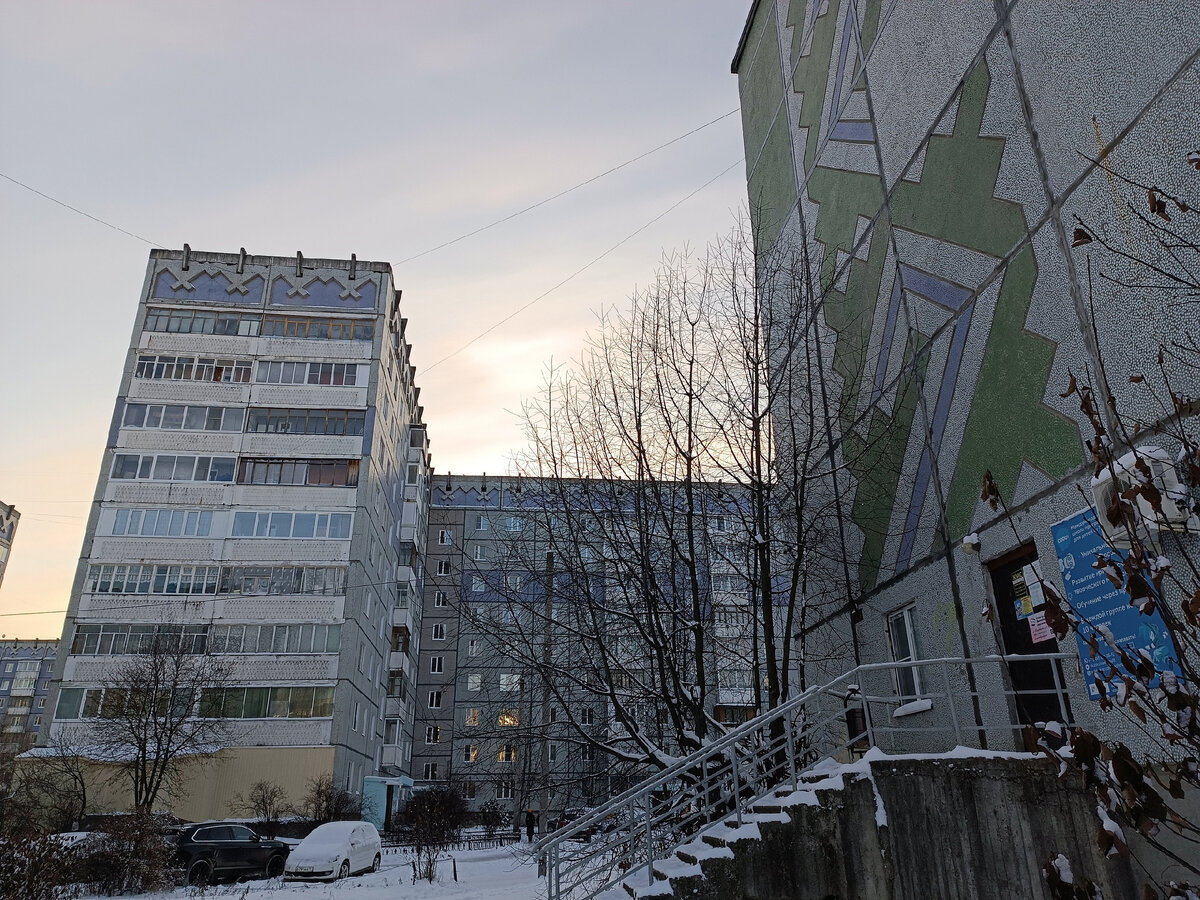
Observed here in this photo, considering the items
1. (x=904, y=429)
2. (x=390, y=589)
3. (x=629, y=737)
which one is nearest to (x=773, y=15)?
(x=904, y=429)

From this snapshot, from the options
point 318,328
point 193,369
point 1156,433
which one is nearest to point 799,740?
point 1156,433

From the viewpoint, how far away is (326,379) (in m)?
41.8

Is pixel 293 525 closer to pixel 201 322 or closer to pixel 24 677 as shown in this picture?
pixel 201 322

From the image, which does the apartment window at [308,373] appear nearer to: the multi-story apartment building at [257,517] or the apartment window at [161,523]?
Result: the multi-story apartment building at [257,517]

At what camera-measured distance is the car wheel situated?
1900 cm

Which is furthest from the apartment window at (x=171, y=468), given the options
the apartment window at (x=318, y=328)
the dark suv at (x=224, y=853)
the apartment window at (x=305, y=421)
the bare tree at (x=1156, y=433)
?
the bare tree at (x=1156, y=433)

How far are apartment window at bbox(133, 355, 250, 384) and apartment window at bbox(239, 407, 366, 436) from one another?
233 cm

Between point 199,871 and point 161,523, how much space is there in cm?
2212

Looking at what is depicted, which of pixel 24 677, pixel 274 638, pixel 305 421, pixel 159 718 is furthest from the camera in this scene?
pixel 24 677

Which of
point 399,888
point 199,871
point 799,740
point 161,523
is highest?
point 161,523

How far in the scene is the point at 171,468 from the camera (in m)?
38.7

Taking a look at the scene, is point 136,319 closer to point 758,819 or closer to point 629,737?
point 629,737

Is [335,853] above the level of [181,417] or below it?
below

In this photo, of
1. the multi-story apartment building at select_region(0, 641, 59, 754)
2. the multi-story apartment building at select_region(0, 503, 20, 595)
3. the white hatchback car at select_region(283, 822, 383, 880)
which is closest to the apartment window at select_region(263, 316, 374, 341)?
the white hatchback car at select_region(283, 822, 383, 880)
